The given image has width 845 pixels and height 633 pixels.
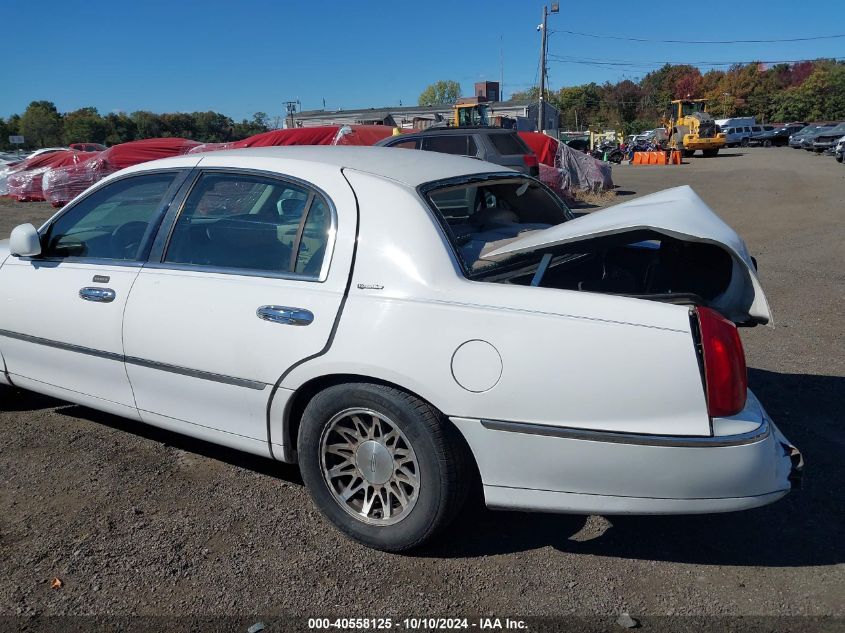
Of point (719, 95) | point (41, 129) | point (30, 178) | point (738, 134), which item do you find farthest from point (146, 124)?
point (719, 95)

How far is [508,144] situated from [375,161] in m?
10.7

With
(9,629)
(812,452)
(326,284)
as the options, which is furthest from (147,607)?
(812,452)

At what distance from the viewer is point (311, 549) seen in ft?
10.0

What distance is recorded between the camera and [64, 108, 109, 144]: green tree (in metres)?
59.5

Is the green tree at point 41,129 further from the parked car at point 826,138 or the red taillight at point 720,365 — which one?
the red taillight at point 720,365

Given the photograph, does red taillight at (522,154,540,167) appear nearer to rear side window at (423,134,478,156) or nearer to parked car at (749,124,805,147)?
rear side window at (423,134,478,156)

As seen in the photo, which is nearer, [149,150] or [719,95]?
[149,150]

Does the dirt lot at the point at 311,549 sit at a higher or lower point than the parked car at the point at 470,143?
lower

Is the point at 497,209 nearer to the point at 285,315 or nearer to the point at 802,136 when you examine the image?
the point at 285,315

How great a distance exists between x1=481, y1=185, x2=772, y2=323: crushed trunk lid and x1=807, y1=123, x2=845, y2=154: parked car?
43402mm

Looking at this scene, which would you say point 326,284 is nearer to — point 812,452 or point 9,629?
point 9,629

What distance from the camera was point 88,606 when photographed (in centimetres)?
270

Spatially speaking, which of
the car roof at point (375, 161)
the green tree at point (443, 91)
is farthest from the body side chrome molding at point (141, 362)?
the green tree at point (443, 91)

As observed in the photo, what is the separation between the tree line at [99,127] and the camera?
6059 centimetres
